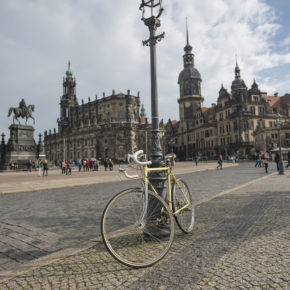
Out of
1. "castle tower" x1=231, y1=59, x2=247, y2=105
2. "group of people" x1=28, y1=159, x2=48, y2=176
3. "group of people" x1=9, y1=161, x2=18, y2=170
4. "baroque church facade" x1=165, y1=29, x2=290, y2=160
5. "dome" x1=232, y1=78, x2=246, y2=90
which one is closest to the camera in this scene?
"group of people" x1=28, y1=159, x2=48, y2=176

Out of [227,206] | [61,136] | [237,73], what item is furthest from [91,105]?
[227,206]

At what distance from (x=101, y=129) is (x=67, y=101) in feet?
96.3

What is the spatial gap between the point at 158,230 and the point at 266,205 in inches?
154

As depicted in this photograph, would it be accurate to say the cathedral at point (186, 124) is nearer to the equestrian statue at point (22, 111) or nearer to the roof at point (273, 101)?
the roof at point (273, 101)

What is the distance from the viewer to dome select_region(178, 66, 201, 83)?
79562 mm

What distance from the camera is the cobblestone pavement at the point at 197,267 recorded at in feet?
7.84

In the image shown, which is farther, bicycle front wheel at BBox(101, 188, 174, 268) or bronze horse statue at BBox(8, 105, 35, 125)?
bronze horse statue at BBox(8, 105, 35, 125)

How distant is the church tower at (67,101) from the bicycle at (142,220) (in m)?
93.9

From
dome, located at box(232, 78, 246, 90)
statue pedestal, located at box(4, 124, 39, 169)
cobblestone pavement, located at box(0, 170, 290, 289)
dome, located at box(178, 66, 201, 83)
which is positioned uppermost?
dome, located at box(178, 66, 201, 83)

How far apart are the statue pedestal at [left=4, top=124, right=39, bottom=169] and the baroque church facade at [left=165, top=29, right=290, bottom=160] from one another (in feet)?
83.8

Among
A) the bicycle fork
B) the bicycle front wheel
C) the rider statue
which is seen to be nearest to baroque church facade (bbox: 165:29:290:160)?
the rider statue

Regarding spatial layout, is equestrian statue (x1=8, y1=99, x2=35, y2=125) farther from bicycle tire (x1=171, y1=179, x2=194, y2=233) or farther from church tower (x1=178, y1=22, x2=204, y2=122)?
church tower (x1=178, y1=22, x2=204, y2=122)

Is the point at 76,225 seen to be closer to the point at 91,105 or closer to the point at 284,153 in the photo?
the point at 284,153

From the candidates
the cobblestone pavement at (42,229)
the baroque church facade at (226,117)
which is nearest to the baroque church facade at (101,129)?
the baroque church facade at (226,117)
